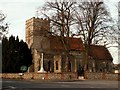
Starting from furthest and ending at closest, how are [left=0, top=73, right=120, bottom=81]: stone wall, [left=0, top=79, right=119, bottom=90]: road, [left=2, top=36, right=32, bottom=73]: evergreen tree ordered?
[left=2, top=36, right=32, bottom=73]: evergreen tree → [left=0, top=73, right=120, bottom=81]: stone wall → [left=0, top=79, right=119, bottom=90]: road

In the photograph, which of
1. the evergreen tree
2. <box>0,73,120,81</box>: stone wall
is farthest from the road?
the evergreen tree

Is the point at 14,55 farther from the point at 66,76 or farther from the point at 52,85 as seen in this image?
the point at 52,85

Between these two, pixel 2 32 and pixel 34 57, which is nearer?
pixel 2 32

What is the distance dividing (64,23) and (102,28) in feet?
23.8

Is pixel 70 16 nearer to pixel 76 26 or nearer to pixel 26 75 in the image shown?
pixel 76 26

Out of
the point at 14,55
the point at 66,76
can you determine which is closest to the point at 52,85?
the point at 66,76

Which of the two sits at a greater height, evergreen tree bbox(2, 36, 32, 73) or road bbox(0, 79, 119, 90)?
evergreen tree bbox(2, 36, 32, 73)

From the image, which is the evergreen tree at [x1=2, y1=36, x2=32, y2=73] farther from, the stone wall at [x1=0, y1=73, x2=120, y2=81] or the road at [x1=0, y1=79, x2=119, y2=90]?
the road at [x1=0, y1=79, x2=119, y2=90]

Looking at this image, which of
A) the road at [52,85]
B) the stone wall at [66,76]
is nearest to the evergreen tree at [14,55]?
the stone wall at [66,76]

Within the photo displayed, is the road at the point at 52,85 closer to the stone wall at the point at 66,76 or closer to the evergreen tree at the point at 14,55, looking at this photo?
the stone wall at the point at 66,76

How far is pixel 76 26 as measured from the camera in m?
56.7

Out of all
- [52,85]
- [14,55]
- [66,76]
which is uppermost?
[14,55]

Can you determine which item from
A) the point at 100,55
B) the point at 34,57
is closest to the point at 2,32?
the point at 34,57

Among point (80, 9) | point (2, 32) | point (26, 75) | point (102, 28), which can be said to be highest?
point (80, 9)
